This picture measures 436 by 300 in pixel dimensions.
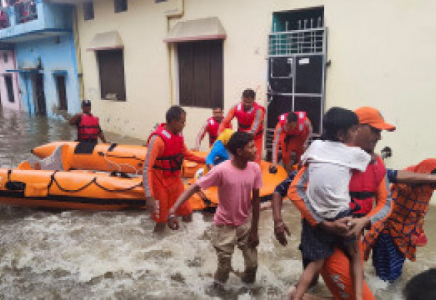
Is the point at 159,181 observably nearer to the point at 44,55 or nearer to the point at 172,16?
the point at 172,16

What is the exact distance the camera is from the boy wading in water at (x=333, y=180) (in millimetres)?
1824

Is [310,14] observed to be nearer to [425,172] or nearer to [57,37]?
[425,172]

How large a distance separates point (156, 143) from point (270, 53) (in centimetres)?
353

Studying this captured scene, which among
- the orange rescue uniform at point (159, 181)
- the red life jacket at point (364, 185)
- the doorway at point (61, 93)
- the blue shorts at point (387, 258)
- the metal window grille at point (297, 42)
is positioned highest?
the metal window grille at point (297, 42)

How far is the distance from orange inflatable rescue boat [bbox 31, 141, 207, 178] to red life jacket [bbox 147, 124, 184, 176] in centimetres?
195

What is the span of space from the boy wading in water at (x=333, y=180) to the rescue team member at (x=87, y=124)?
15.7ft

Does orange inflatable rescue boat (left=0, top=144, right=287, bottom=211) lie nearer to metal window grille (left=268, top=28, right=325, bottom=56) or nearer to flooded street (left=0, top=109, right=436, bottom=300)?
flooded street (left=0, top=109, right=436, bottom=300)

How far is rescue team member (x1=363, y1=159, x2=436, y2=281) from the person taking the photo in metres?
2.40

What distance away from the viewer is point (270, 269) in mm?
3240

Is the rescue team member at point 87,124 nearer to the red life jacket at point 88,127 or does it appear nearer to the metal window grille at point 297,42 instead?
the red life jacket at point 88,127

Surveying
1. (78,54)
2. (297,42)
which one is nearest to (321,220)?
(297,42)

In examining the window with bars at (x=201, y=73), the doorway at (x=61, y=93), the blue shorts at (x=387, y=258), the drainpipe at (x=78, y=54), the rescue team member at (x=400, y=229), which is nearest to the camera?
the rescue team member at (x=400, y=229)

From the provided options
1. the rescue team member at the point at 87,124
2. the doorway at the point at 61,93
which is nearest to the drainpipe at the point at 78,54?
the doorway at the point at 61,93

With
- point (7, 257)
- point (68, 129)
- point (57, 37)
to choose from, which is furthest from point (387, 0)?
point (57, 37)
